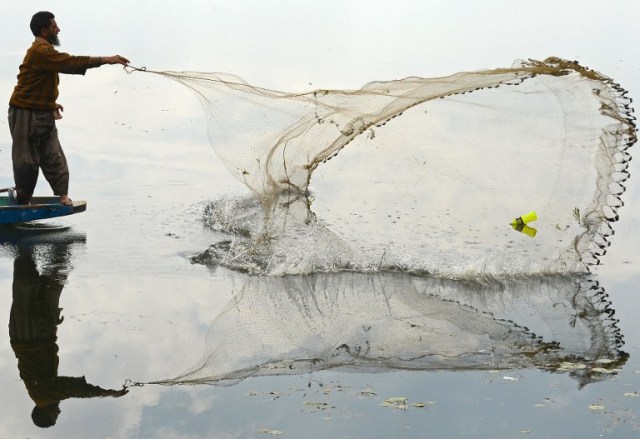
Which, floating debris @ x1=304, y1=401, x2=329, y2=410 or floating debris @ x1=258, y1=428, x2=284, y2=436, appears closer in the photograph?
floating debris @ x1=258, y1=428, x2=284, y2=436

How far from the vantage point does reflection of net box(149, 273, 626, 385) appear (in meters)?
6.38

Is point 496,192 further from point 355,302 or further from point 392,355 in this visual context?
point 392,355

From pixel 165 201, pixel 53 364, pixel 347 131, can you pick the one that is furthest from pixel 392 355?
pixel 165 201

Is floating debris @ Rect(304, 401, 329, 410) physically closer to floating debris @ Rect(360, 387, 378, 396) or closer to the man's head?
floating debris @ Rect(360, 387, 378, 396)

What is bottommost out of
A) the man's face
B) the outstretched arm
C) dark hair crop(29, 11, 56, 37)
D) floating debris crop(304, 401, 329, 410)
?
floating debris crop(304, 401, 329, 410)

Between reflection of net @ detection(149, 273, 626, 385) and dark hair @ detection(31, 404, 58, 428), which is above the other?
reflection of net @ detection(149, 273, 626, 385)

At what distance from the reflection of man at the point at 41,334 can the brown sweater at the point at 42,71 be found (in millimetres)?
1357

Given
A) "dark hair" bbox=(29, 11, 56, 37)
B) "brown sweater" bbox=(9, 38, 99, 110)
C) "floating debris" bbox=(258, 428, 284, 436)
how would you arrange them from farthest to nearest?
"dark hair" bbox=(29, 11, 56, 37) < "brown sweater" bbox=(9, 38, 99, 110) < "floating debris" bbox=(258, 428, 284, 436)

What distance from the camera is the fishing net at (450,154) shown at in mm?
8594

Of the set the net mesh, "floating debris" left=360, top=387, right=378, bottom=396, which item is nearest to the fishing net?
the net mesh

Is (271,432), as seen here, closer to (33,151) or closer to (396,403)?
(396,403)

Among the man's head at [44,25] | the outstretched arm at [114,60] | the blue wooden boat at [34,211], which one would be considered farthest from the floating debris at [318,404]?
the man's head at [44,25]

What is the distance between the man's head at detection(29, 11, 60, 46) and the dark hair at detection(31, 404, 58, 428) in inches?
184

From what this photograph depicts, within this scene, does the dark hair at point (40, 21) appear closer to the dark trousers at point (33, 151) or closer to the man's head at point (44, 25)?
the man's head at point (44, 25)
